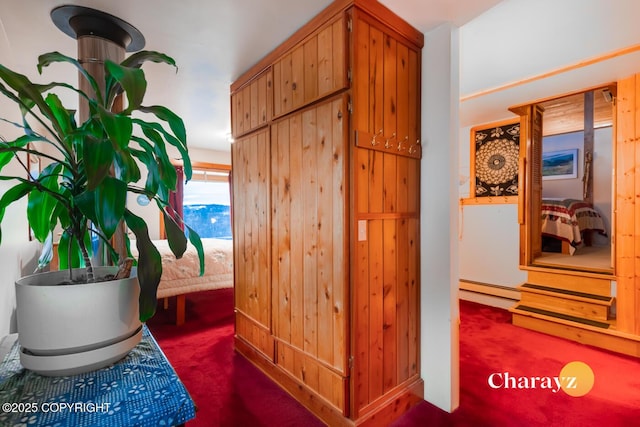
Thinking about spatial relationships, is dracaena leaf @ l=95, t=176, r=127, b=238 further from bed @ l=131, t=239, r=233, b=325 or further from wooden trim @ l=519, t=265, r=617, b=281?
wooden trim @ l=519, t=265, r=617, b=281

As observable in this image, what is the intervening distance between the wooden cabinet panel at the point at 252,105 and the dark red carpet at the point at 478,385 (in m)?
1.85

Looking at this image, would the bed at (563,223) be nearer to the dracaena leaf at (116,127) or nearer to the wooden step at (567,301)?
the wooden step at (567,301)

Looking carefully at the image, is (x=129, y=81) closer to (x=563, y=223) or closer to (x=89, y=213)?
(x=89, y=213)

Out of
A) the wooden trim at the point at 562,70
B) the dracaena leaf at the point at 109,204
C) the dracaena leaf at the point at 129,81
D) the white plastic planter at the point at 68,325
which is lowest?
the white plastic planter at the point at 68,325

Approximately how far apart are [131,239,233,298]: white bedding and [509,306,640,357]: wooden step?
3193 millimetres

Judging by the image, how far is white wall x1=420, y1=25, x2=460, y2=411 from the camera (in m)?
1.77

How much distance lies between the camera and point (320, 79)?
169 centimetres

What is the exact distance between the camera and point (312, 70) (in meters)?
1.74

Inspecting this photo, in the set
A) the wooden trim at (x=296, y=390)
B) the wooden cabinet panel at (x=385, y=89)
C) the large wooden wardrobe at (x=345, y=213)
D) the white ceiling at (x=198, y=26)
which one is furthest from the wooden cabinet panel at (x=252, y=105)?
the wooden trim at (x=296, y=390)

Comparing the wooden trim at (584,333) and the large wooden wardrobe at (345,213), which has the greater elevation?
the large wooden wardrobe at (345,213)

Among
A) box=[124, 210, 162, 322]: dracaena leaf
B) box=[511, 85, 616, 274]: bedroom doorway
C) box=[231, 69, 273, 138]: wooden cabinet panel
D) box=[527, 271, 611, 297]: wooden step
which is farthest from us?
box=[511, 85, 616, 274]: bedroom doorway

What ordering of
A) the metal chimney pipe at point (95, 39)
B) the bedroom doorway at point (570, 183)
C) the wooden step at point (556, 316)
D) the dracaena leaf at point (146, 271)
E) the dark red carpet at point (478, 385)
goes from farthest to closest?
the bedroom doorway at point (570, 183) < the wooden step at point (556, 316) < the dark red carpet at point (478, 385) < the metal chimney pipe at point (95, 39) < the dracaena leaf at point (146, 271)

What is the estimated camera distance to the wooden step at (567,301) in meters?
2.73

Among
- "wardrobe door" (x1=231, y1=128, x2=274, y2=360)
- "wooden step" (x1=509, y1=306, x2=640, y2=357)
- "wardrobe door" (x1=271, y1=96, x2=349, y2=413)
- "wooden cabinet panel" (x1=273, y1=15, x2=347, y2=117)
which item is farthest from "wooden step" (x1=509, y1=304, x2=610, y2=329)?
"wooden cabinet panel" (x1=273, y1=15, x2=347, y2=117)
